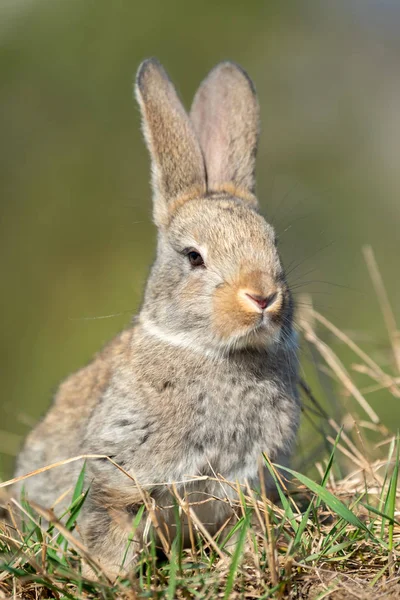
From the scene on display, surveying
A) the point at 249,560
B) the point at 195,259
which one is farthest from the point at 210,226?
the point at 249,560

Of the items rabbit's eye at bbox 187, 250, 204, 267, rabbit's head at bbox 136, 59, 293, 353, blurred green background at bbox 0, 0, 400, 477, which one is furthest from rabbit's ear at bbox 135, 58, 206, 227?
blurred green background at bbox 0, 0, 400, 477

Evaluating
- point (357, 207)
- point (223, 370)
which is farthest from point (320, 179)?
point (223, 370)

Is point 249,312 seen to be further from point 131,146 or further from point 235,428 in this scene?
point 131,146

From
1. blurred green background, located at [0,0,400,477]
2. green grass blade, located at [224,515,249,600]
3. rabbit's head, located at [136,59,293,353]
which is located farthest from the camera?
blurred green background, located at [0,0,400,477]

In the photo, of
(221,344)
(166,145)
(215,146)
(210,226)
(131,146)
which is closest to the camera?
(221,344)

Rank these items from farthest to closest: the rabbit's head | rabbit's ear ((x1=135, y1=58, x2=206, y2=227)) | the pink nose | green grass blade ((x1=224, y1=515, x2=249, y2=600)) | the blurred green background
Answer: the blurred green background → rabbit's ear ((x1=135, y1=58, x2=206, y2=227)) → the rabbit's head → the pink nose → green grass blade ((x1=224, y1=515, x2=249, y2=600))

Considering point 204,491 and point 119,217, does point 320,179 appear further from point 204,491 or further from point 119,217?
point 204,491

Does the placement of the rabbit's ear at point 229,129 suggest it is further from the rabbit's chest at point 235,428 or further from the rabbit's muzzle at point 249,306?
the rabbit's chest at point 235,428

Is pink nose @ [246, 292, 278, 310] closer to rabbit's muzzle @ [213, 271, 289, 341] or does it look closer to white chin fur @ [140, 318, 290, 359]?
rabbit's muzzle @ [213, 271, 289, 341]
